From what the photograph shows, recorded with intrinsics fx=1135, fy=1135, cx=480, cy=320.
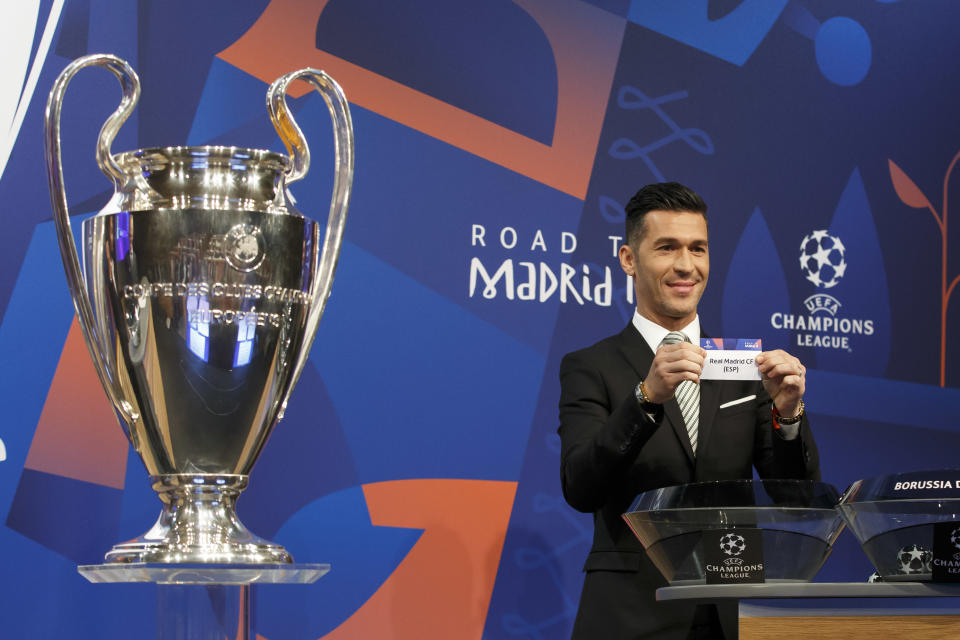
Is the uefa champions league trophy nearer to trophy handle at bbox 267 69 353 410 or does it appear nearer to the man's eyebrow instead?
trophy handle at bbox 267 69 353 410

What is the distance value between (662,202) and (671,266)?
0.46 feet

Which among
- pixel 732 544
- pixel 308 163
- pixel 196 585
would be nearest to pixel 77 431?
pixel 308 163

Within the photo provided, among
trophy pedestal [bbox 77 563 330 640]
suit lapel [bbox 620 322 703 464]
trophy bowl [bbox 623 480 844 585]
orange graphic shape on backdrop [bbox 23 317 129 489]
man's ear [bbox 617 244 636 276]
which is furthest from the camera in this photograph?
orange graphic shape on backdrop [bbox 23 317 129 489]

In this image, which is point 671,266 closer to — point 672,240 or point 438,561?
point 672,240

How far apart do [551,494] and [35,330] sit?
4.43ft

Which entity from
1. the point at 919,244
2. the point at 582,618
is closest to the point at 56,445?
the point at 582,618

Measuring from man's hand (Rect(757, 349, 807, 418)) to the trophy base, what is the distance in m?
0.90

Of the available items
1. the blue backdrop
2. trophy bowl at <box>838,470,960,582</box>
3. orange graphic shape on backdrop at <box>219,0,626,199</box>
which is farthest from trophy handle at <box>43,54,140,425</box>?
orange graphic shape on backdrop at <box>219,0,626,199</box>

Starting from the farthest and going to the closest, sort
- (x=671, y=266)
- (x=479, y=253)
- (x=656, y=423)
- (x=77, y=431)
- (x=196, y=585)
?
1. (x=479, y=253)
2. (x=77, y=431)
3. (x=671, y=266)
4. (x=656, y=423)
5. (x=196, y=585)

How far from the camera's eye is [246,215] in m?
1.21

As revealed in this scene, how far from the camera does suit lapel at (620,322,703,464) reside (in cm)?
214

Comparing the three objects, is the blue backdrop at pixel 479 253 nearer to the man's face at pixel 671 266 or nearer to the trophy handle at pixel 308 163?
the man's face at pixel 671 266

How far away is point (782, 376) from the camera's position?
5.97 ft

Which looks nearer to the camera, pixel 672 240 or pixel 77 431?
pixel 672 240
